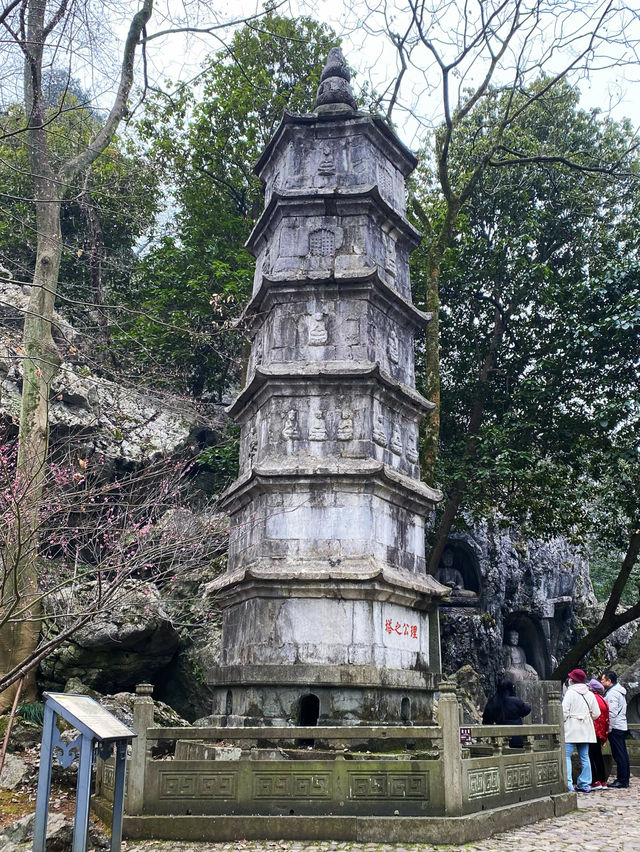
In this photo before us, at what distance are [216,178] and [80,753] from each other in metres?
18.1

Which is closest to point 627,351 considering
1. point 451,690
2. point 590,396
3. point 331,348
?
point 590,396

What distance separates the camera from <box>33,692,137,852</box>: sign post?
18.2ft

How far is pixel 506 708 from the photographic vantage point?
33.9 ft

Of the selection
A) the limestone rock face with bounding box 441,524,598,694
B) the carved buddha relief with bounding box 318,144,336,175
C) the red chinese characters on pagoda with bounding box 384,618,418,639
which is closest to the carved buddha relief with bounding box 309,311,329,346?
the carved buddha relief with bounding box 318,144,336,175

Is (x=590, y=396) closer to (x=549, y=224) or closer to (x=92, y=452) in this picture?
(x=549, y=224)

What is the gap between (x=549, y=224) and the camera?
1914cm

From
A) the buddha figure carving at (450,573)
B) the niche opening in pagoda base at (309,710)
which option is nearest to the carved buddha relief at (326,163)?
the niche opening in pagoda base at (309,710)

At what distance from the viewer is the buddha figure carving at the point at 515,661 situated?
80.8 feet

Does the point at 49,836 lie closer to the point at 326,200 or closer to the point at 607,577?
the point at 326,200

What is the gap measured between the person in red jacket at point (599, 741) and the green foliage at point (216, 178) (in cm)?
1247

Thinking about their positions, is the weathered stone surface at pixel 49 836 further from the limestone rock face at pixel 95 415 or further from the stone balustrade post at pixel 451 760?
the limestone rock face at pixel 95 415

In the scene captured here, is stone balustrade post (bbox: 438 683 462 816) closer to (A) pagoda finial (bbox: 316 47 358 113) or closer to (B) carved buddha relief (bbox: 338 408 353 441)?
(B) carved buddha relief (bbox: 338 408 353 441)

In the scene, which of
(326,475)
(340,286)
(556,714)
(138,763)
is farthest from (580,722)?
(340,286)

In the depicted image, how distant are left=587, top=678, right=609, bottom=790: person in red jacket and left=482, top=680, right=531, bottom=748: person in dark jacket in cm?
130
